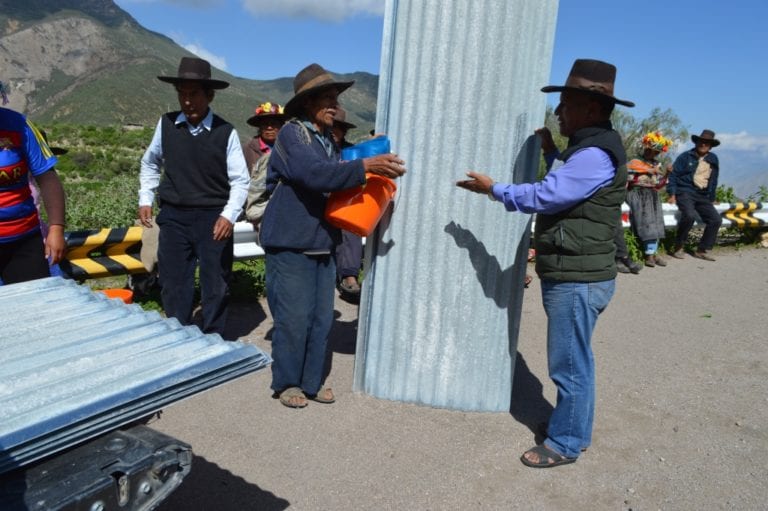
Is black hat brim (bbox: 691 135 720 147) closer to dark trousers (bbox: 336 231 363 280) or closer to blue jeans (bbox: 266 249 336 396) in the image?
dark trousers (bbox: 336 231 363 280)

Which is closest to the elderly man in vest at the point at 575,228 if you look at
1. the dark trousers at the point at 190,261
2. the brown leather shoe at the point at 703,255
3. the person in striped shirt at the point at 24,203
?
the dark trousers at the point at 190,261

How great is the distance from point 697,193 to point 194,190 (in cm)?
826

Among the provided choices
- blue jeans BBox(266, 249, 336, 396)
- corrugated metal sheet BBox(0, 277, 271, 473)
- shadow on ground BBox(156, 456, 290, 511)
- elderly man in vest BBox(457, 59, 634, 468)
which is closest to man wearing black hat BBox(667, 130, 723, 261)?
elderly man in vest BBox(457, 59, 634, 468)

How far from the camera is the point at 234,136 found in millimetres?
4422

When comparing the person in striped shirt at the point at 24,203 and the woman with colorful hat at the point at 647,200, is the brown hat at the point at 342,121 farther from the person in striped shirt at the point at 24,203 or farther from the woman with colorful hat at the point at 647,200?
the woman with colorful hat at the point at 647,200

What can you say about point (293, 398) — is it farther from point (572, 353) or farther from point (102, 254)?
point (102, 254)

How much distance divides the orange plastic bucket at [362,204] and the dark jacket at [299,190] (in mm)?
118

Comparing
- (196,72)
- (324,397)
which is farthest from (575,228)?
(196,72)

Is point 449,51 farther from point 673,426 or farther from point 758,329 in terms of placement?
point 758,329

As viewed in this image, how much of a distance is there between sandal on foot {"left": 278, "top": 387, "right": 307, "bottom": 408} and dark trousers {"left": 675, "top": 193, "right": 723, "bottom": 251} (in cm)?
773

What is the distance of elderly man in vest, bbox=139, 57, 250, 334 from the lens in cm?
427

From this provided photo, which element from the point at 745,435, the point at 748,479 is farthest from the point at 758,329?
the point at 748,479

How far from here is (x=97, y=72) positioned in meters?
108

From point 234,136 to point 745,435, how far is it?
160 inches
